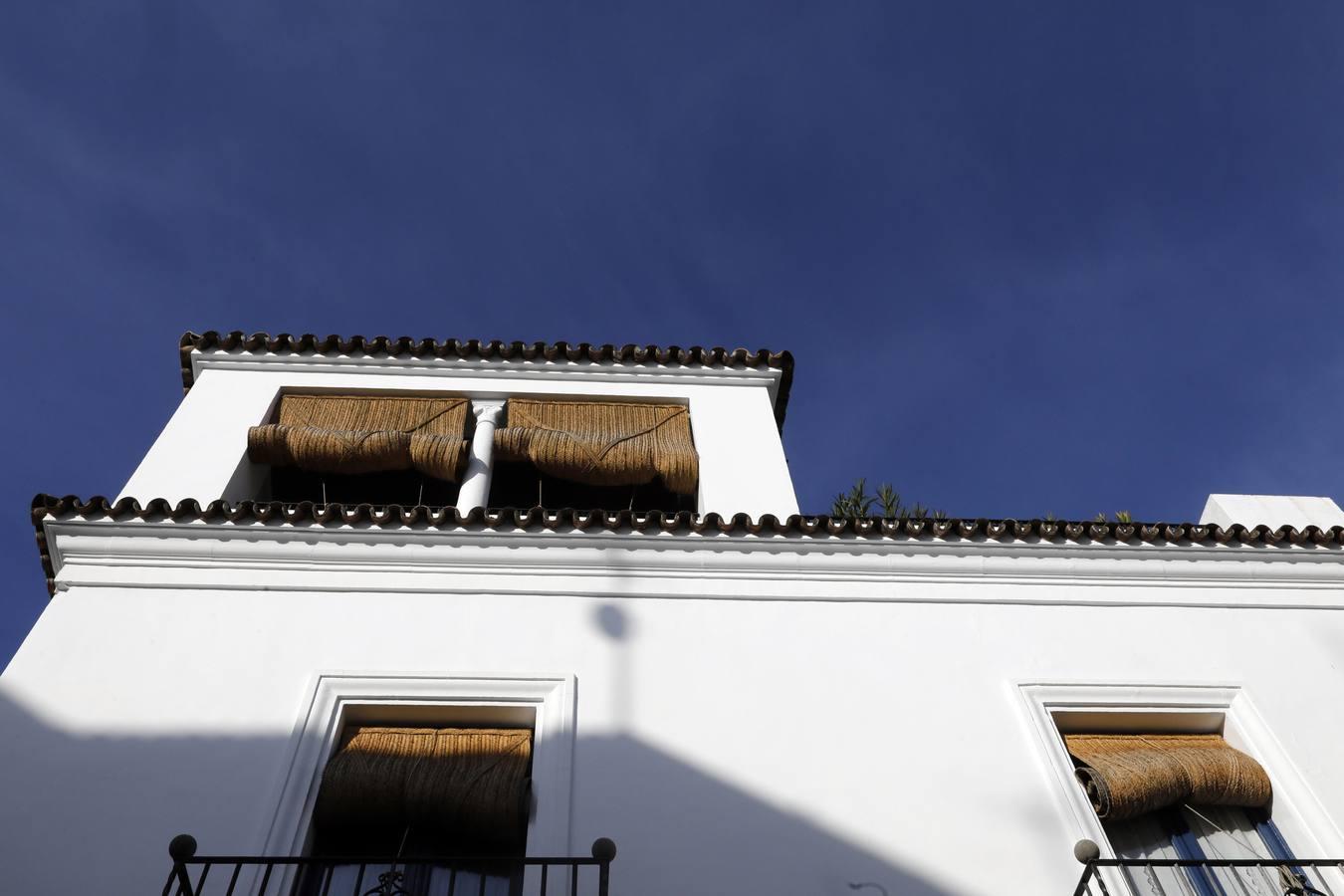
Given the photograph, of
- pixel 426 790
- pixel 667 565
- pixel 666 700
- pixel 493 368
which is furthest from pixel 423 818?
pixel 493 368

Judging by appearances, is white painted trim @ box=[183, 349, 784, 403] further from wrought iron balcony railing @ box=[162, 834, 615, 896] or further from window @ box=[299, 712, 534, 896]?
wrought iron balcony railing @ box=[162, 834, 615, 896]

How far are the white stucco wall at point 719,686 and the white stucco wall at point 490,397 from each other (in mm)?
1274

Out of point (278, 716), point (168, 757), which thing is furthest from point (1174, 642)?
point (168, 757)

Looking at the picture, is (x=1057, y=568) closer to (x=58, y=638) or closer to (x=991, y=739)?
(x=991, y=739)

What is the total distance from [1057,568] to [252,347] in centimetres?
634

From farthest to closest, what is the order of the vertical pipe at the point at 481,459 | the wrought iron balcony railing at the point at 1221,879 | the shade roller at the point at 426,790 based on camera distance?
1. the vertical pipe at the point at 481,459
2. the shade roller at the point at 426,790
3. the wrought iron balcony railing at the point at 1221,879

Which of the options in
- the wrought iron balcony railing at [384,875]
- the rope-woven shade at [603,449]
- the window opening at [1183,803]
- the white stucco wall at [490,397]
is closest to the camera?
the wrought iron balcony railing at [384,875]

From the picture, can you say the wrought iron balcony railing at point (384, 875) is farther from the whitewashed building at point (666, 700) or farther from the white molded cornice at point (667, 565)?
the white molded cornice at point (667, 565)

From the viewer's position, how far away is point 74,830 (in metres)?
4.77

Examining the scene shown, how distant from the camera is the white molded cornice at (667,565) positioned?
6.30 meters

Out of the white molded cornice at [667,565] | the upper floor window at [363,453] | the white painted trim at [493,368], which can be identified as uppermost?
the white painted trim at [493,368]

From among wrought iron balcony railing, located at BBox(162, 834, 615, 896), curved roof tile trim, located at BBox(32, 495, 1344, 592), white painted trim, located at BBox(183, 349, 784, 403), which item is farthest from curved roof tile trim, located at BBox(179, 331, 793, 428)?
wrought iron balcony railing, located at BBox(162, 834, 615, 896)

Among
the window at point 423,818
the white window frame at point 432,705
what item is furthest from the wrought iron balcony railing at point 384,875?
the white window frame at point 432,705

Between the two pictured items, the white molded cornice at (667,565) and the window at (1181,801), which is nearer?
the window at (1181,801)
